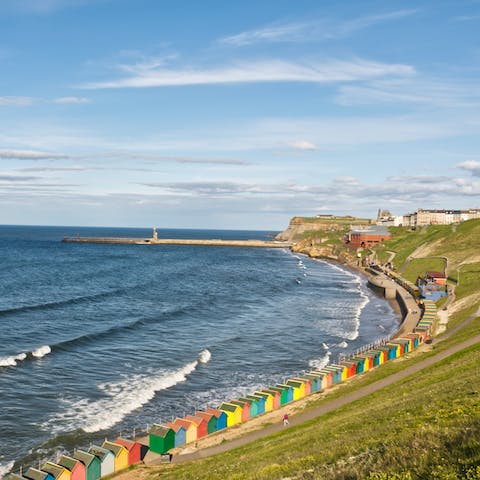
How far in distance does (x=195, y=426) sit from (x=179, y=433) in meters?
1.34

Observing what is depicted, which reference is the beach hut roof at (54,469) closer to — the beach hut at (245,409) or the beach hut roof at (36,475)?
the beach hut roof at (36,475)

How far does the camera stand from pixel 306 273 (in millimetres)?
145500

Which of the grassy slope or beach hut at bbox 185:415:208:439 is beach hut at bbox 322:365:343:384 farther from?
beach hut at bbox 185:415:208:439

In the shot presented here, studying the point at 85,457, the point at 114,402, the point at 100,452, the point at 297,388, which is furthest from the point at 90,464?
the point at 297,388

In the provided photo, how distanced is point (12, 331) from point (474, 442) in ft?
195

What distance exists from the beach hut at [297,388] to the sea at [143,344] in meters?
4.75

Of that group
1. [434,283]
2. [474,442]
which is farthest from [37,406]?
[434,283]

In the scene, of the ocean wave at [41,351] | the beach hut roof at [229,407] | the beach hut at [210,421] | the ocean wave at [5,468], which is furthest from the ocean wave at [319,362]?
the ocean wave at [5,468]

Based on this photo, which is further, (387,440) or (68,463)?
(68,463)

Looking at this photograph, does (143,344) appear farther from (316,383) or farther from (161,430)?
(161,430)

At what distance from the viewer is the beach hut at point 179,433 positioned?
33534 millimetres

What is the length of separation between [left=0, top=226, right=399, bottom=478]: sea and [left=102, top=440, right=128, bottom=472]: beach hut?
4.45 m

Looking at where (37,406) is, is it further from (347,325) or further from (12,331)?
(347,325)

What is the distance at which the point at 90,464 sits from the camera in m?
29.1
